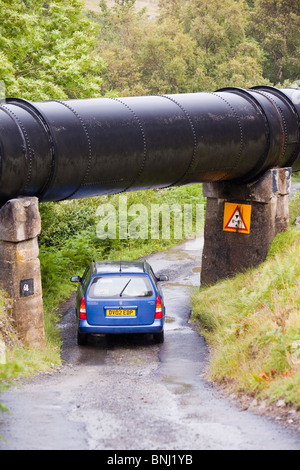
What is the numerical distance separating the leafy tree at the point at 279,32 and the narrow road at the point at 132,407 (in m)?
36.8

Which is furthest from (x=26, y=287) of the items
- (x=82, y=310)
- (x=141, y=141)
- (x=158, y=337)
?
A: (x=141, y=141)

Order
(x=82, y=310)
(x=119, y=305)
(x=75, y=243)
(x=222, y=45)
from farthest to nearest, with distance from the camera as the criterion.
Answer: (x=222, y=45)
(x=75, y=243)
(x=82, y=310)
(x=119, y=305)

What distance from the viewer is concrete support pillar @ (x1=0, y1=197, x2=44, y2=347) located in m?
10.5

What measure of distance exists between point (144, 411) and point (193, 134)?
6.42 metres

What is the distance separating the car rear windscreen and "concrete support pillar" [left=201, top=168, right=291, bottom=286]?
12.4 ft

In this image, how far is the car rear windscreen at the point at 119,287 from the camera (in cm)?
1212

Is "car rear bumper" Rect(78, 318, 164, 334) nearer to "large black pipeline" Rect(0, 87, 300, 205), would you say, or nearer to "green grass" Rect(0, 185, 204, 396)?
"green grass" Rect(0, 185, 204, 396)

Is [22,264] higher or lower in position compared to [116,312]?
higher

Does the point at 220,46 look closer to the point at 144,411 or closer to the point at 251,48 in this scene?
the point at 251,48

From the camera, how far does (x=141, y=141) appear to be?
459 inches

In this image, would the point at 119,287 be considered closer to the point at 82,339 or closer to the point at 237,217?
the point at 82,339

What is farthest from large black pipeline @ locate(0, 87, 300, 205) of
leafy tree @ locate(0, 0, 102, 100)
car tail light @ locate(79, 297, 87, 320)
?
leafy tree @ locate(0, 0, 102, 100)

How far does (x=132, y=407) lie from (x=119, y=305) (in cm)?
421

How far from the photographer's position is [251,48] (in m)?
41.5
